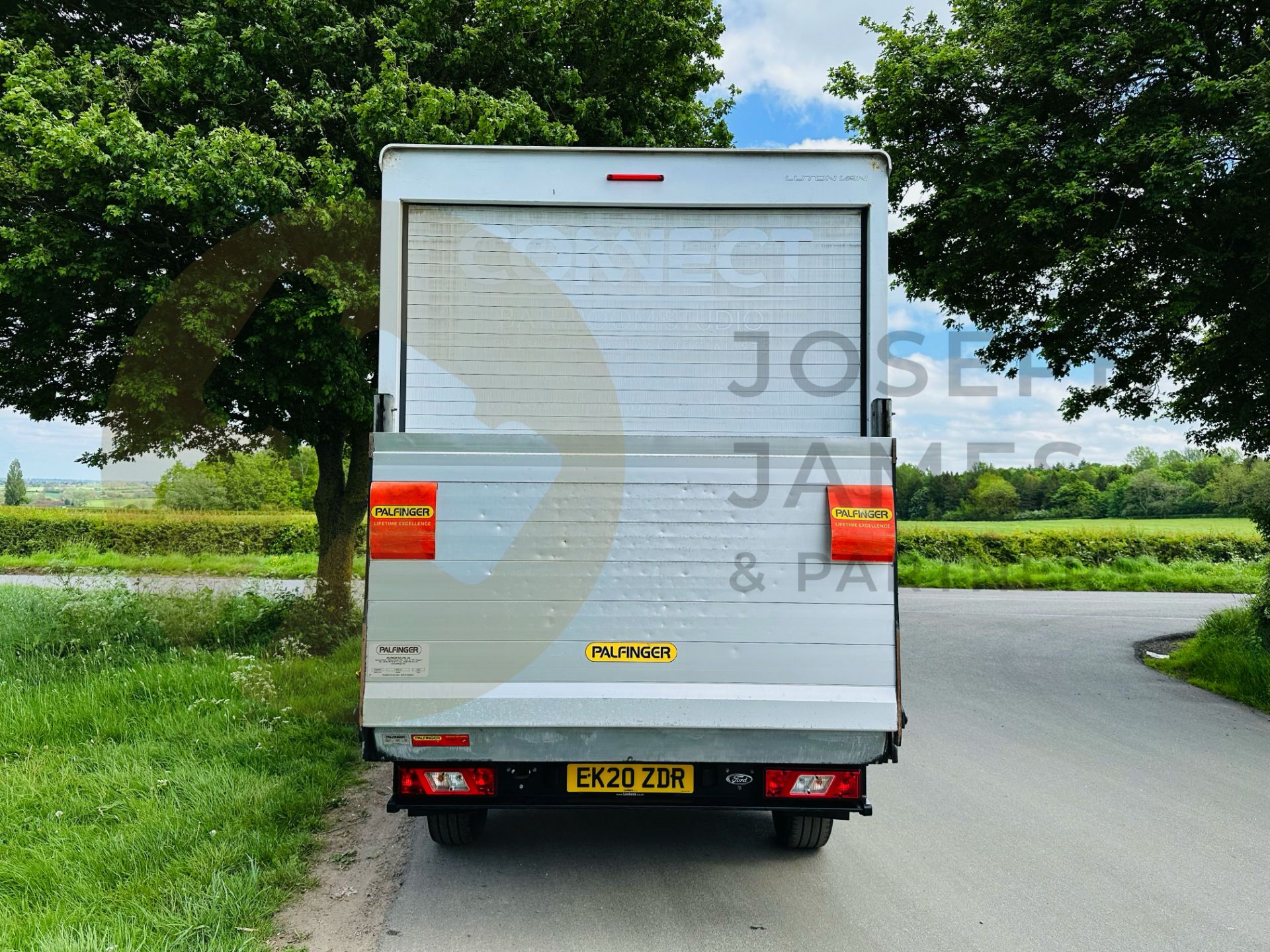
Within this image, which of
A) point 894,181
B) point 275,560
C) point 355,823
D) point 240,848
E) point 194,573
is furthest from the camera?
point 275,560

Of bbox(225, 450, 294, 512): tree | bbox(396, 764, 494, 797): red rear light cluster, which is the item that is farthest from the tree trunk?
bbox(225, 450, 294, 512): tree

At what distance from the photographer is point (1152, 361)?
32.7ft

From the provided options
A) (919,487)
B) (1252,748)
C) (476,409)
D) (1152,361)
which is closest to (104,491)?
(476,409)

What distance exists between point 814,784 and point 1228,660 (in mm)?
7657

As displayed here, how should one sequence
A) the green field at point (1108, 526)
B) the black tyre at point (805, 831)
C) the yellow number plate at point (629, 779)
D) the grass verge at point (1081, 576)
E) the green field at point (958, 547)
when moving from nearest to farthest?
the yellow number plate at point (629, 779)
the black tyre at point (805, 831)
the green field at point (958, 547)
the grass verge at point (1081, 576)
the green field at point (1108, 526)

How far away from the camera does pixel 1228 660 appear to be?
872 centimetres

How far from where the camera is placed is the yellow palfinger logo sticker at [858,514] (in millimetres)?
3285

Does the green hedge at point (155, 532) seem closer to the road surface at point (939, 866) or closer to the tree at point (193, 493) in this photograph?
the tree at point (193, 493)

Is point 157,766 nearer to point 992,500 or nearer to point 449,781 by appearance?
point 449,781

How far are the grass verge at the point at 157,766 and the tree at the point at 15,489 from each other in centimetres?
1834

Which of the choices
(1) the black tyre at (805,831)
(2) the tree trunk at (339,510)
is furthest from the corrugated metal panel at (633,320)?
(2) the tree trunk at (339,510)

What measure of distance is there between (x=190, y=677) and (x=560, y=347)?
16.4 feet

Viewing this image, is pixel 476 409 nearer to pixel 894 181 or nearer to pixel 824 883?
pixel 824 883

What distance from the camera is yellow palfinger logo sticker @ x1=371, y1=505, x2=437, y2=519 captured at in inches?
130
